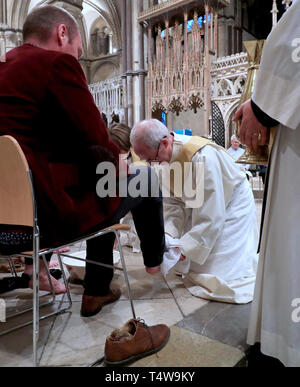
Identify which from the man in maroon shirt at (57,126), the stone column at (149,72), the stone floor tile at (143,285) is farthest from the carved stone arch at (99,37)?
the man in maroon shirt at (57,126)

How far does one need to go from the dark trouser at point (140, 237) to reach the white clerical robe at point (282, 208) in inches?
25.6

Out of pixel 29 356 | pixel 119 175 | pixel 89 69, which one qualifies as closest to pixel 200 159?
pixel 119 175

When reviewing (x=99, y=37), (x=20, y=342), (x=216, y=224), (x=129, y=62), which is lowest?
(x=20, y=342)

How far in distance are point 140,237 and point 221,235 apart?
0.81 metres

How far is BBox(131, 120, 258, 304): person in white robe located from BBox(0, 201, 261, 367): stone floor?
13 centimetres

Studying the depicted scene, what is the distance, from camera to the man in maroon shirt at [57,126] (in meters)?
1.42

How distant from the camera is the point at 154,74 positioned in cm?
1019

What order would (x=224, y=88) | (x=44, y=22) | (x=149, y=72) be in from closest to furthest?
(x=44, y=22) < (x=224, y=88) < (x=149, y=72)

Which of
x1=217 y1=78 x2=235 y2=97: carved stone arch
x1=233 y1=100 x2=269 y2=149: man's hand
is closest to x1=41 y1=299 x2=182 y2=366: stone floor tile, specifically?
x1=233 y1=100 x2=269 y2=149: man's hand

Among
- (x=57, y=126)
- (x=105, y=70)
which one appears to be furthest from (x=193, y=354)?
(x=105, y=70)

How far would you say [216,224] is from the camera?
234cm

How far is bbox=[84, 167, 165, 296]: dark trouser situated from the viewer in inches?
70.6

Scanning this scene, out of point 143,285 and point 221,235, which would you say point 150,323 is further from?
point 221,235

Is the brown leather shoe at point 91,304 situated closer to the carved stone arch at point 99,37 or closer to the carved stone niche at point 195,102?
the carved stone niche at point 195,102
